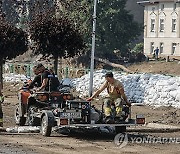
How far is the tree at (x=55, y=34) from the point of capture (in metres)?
31.0

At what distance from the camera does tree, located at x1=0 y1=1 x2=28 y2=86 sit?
115 feet

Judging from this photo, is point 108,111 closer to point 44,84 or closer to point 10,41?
point 44,84

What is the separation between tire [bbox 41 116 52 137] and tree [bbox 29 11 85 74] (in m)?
16.1

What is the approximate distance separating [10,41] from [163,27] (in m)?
41.3

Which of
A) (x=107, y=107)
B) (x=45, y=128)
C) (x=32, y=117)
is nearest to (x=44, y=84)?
(x=32, y=117)

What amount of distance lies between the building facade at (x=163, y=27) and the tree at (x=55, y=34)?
4021 centimetres

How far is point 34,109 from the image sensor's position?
1634 centimetres

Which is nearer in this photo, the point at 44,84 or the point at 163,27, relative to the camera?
the point at 44,84

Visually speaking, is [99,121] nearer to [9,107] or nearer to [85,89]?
[9,107]

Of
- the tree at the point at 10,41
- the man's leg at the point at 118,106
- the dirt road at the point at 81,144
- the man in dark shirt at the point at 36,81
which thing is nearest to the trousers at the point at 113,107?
the man's leg at the point at 118,106

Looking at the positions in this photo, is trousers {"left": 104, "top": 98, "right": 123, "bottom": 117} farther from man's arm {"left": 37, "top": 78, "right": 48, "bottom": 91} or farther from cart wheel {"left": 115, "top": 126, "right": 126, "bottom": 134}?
man's arm {"left": 37, "top": 78, "right": 48, "bottom": 91}

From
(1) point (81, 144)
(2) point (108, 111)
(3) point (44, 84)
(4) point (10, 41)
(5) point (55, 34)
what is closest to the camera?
(1) point (81, 144)

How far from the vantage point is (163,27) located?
242 ft

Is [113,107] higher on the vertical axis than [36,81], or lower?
lower
